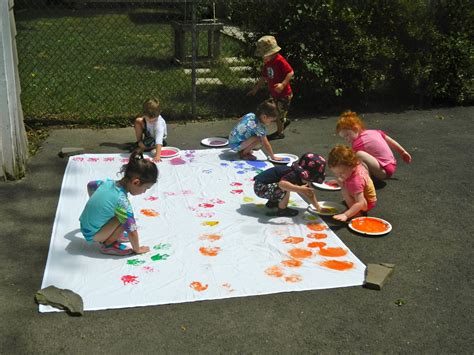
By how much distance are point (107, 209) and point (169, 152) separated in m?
2.61

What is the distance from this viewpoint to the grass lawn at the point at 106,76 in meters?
8.20

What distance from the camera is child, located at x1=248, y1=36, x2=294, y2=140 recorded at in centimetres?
746

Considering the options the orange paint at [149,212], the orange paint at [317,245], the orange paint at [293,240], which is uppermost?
the orange paint at [317,245]

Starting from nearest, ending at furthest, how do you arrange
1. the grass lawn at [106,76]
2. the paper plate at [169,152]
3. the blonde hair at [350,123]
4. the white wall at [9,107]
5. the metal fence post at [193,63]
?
the white wall at [9,107]
the blonde hair at [350,123]
the paper plate at [169,152]
the metal fence post at [193,63]
the grass lawn at [106,76]

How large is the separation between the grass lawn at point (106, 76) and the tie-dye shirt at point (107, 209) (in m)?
3.62

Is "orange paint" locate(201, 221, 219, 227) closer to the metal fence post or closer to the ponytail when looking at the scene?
the ponytail

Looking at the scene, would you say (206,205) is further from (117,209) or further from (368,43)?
(368,43)

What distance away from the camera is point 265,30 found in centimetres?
833

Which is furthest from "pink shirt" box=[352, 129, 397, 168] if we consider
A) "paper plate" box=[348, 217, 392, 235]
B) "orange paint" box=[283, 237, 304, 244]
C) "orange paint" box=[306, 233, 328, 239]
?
"orange paint" box=[283, 237, 304, 244]

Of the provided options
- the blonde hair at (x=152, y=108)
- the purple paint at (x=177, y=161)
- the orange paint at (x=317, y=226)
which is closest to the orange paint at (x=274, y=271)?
the orange paint at (x=317, y=226)

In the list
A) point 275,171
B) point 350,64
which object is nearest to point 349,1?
point 350,64

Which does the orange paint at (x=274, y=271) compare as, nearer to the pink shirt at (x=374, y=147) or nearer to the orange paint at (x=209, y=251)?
the orange paint at (x=209, y=251)

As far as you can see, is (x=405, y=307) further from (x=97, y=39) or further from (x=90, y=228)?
(x=97, y=39)

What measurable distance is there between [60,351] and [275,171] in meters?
2.47
